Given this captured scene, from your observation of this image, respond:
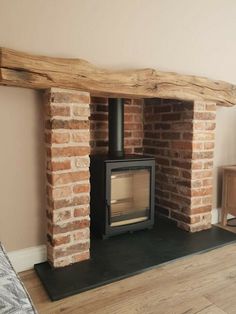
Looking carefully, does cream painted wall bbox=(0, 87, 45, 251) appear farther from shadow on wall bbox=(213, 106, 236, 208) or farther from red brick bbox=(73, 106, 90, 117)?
shadow on wall bbox=(213, 106, 236, 208)

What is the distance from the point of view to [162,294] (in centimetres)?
168

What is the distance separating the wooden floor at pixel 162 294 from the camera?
155 cm

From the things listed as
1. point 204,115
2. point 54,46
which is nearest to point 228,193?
point 204,115

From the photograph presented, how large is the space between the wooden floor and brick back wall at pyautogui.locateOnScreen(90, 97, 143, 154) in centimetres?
132

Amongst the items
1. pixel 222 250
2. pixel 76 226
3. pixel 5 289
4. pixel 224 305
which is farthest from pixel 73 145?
pixel 222 250

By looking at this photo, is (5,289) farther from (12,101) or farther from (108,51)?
(108,51)

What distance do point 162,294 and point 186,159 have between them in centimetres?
125

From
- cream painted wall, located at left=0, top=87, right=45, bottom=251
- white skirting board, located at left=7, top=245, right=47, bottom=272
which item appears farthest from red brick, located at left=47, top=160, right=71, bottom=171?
white skirting board, located at left=7, top=245, right=47, bottom=272

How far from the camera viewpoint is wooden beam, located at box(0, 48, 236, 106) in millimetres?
1641

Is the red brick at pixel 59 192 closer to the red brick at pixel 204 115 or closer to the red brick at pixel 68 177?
the red brick at pixel 68 177

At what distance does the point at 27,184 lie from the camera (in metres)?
1.91

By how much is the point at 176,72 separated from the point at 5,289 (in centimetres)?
201

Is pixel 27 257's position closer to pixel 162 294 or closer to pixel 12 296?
pixel 162 294

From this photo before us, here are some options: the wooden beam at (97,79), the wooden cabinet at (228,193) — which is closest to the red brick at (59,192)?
the wooden beam at (97,79)
